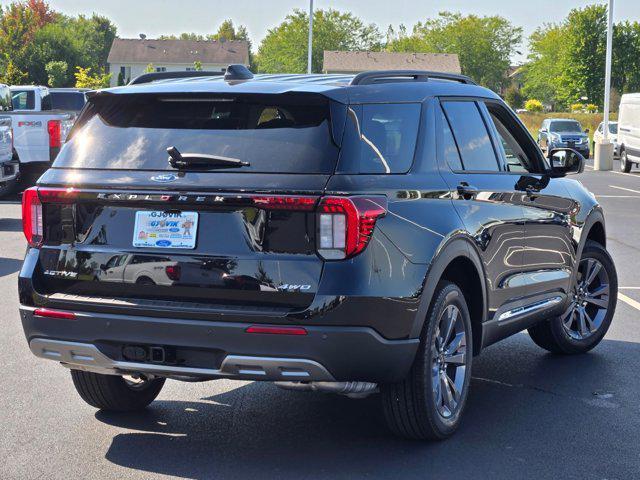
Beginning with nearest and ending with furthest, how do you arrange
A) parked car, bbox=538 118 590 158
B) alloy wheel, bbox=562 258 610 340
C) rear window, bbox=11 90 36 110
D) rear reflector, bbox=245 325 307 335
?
1. rear reflector, bbox=245 325 307 335
2. alloy wheel, bbox=562 258 610 340
3. rear window, bbox=11 90 36 110
4. parked car, bbox=538 118 590 158

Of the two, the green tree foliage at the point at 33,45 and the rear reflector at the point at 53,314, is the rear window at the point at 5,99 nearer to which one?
the rear reflector at the point at 53,314

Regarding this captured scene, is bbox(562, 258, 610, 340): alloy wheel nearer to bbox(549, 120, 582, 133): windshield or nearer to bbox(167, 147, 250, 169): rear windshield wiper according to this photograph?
bbox(167, 147, 250, 169): rear windshield wiper

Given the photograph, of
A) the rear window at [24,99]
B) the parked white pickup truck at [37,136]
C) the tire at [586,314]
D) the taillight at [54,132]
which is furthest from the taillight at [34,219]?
the rear window at [24,99]

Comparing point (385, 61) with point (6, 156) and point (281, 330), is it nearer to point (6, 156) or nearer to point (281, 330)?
point (6, 156)

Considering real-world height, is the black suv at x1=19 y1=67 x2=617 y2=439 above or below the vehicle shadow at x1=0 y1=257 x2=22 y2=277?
above

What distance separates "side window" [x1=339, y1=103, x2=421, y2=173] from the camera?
5102mm

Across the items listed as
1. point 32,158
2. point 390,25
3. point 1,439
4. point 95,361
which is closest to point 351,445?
point 95,361

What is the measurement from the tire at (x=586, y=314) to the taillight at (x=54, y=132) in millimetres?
15465

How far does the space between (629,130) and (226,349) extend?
1288 inches

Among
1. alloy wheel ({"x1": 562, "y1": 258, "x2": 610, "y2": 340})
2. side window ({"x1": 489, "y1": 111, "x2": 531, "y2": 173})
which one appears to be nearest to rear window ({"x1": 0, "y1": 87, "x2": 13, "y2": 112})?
alloy wheel ({"x1": 562, "y1": 258, "x2": 610, "y2": 340})

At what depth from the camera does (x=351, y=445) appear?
18.6ft

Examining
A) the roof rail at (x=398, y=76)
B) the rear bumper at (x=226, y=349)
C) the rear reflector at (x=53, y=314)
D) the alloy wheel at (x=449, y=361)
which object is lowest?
the alloy wheel at (x=449, y=361)

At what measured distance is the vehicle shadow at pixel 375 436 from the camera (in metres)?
5.27

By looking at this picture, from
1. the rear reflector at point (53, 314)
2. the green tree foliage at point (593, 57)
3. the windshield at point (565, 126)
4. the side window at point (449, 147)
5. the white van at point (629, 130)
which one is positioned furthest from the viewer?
the green tree foliage at point (593, 57)
